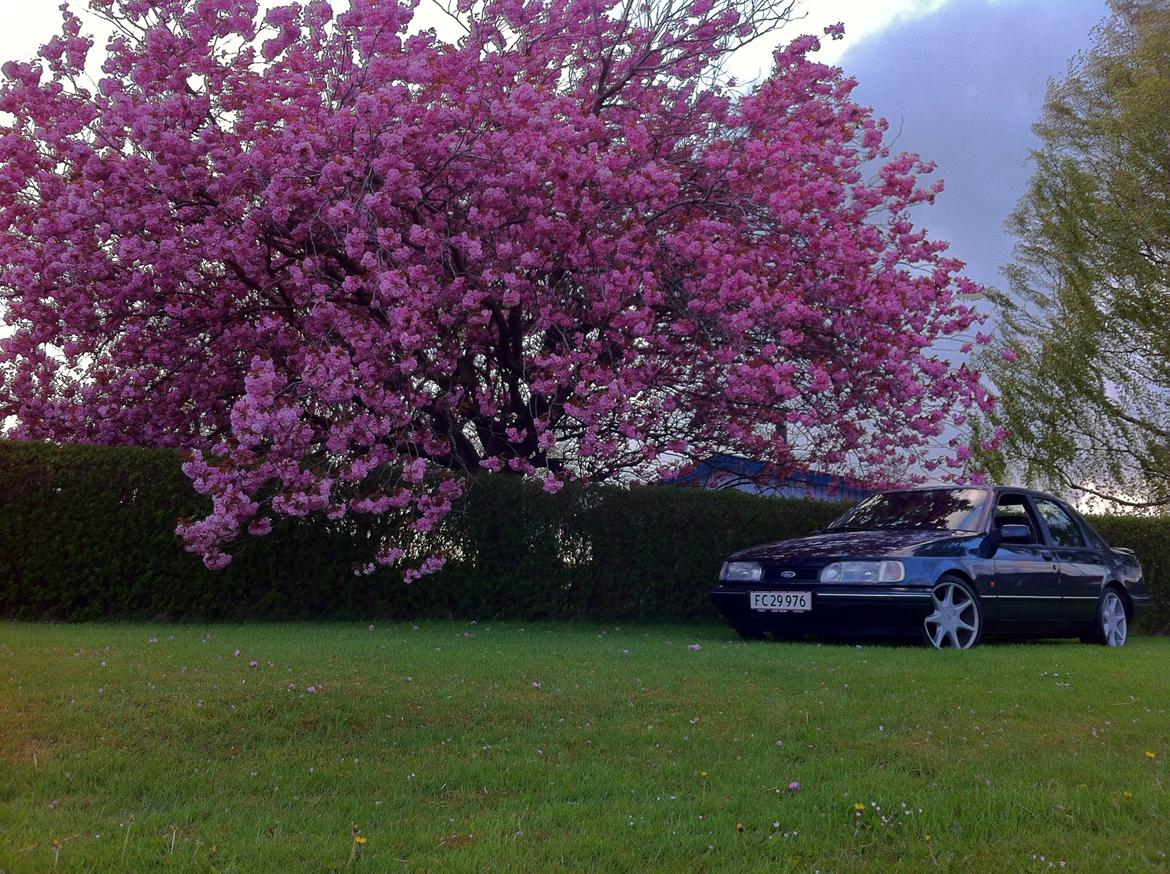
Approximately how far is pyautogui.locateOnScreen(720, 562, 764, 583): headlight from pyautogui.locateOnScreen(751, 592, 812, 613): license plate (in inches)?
6.8

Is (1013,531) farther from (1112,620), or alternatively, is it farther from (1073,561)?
(1112,620)

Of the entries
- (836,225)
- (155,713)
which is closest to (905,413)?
(836,225)

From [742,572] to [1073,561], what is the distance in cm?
357

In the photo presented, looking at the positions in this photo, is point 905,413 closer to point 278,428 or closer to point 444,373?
point 444,373

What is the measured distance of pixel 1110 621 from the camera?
11711 millimetres

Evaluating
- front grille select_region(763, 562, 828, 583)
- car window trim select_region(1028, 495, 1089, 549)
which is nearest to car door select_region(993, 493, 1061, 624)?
car window trim select_region(1028, 495, 1089, 549)

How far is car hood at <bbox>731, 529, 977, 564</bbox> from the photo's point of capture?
32.4 ft

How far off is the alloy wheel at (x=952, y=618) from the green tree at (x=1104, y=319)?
14507 mm

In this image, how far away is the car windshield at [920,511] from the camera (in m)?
10.6

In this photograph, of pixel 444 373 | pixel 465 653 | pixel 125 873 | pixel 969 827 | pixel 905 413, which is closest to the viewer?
pixel 125 873

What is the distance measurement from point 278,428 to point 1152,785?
821 centimetres

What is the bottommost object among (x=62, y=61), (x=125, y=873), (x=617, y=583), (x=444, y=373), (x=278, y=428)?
(x=125, y=873)

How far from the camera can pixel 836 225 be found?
1241cm

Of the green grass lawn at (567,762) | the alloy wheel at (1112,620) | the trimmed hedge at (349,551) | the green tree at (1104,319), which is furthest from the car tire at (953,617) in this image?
the green tree at (1104,319)
